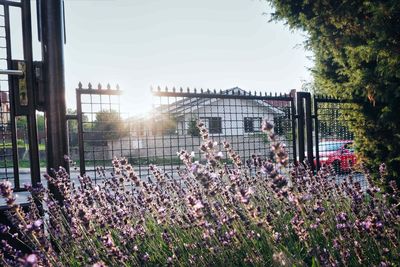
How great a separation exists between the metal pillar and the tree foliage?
4.16 meters

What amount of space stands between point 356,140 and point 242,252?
4699 millimetres

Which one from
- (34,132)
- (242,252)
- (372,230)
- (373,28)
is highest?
(373,28)

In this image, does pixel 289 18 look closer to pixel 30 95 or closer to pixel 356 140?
pixel 356 140

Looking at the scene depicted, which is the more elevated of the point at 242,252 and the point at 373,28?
the point at 373,28

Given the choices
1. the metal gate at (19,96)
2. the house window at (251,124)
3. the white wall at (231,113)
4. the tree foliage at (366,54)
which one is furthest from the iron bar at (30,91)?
the tree foliage at (366,54)

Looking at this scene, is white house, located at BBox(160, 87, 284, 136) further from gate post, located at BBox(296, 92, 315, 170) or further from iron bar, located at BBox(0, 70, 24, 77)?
iron bar, located at BBox(0, 70, 24, 77)

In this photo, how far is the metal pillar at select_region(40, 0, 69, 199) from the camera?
11.8 feet

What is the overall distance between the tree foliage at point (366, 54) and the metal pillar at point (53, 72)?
4161 millimetres

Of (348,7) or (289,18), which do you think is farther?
(289,18)

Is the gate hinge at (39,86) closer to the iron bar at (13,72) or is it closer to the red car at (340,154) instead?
the iron bar at (13,72)

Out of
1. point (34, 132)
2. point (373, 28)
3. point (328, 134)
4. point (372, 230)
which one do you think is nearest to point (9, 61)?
point (34, 132)

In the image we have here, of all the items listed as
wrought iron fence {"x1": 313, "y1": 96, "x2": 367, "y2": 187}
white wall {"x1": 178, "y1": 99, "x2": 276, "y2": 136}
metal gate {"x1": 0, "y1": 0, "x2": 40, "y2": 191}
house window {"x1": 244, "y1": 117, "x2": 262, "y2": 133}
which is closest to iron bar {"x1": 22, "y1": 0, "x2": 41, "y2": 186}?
metal gate {"x1": 0, "y1": 0, "x2": 40, "y2": 191}

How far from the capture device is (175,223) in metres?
3.21

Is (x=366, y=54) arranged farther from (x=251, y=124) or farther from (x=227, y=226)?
(x=227, y=226)
